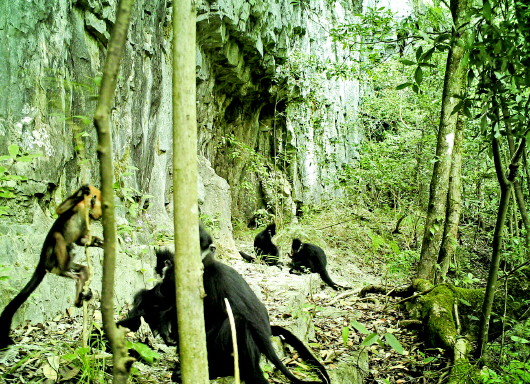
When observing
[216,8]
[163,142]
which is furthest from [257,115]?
[163,142]

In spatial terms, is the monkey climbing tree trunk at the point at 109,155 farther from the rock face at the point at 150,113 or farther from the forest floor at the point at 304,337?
the forest floor at the point at 304,337

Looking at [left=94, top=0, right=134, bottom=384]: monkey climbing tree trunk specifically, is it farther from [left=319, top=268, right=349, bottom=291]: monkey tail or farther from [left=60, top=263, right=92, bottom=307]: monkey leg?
[left=319, top=268, right=349, bottom=291]: monkey tail

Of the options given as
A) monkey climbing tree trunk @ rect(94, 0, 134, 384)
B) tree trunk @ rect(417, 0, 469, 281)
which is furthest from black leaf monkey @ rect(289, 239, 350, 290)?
monkey climbing tree trunk @ rect(94, 0, 134, 384)

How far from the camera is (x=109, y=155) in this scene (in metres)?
1.08

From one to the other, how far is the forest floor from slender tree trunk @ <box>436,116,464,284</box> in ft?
3.32

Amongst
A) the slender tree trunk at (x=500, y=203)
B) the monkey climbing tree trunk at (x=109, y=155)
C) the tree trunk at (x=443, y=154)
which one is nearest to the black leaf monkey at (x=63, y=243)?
the monkey climbing tree trunk at (x=109, y=155)

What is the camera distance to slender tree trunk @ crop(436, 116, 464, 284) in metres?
6.53

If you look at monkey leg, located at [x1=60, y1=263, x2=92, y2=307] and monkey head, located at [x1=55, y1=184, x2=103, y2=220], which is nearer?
monkey head, located at [x1=55, y1=184, x2=103, y2=220]

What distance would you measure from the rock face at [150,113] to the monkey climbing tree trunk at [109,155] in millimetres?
166

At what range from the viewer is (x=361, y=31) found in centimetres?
742

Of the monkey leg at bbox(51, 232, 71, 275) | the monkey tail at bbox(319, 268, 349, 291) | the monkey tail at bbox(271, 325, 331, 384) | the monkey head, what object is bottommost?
the monkey tail at bbox(319, 268, 349, 291)

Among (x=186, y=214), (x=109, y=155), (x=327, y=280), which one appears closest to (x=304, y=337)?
(x=186, y=214)

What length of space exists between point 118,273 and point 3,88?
2.46 meters

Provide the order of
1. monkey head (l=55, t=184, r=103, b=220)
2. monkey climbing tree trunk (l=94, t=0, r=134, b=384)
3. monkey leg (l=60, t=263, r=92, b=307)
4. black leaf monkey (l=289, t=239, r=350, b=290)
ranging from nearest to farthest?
monkey climbing tree trunk (l=94, t=0, r=134, b=384)
monkey head (l=55, t=184, r=103, b=220)
monkey leg (l=60, t=263, r=92, b=307)
black leaf monkey (l=289, t=239, r=350, b=290)
